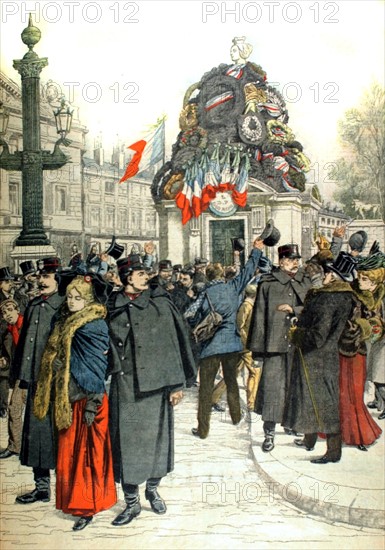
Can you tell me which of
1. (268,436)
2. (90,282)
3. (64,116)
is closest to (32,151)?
(64,116)

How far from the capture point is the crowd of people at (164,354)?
179 inches

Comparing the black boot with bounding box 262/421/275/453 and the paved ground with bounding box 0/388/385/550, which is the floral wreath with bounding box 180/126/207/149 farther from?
the black boot with bounding box 262/421/275/453

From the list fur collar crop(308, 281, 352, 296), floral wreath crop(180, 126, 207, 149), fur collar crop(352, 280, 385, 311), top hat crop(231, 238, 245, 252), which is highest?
floral wreath crop(180, 126, 207, 149)

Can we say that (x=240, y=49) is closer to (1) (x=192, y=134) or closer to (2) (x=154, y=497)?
(1) (x=192, y=134)

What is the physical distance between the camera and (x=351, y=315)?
4746 mm

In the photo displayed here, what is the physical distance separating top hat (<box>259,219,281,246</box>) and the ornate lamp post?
62.1 inches

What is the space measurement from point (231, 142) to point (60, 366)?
80.8 inches

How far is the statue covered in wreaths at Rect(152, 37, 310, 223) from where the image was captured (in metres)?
4.96

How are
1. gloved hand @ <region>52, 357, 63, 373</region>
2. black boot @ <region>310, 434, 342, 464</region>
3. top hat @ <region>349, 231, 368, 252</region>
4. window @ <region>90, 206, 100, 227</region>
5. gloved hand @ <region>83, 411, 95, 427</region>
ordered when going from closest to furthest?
gloved hand @ <region>83, 411, 95, 427</region>
gloved hand @ <region>52, 357, 63, 373</region>
black boot @ <region>310, 434, 342, 464</region>
top hat @ <region>349, 231, 368, 252</region>
window @ <region>90, 206, 100, 227</region>

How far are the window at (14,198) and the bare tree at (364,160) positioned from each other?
92.8 inches

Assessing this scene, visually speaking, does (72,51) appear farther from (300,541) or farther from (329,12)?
(300,541)

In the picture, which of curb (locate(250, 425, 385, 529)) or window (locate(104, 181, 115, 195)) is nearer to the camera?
curb (locate(250, 425, 385, 529))

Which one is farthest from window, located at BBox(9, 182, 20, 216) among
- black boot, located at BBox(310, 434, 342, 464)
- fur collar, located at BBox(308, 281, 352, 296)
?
black boot, located at BBox(310, 434, 342, 464)

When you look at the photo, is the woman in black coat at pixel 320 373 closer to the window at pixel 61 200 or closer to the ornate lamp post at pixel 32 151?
the window at pixel 61 200
